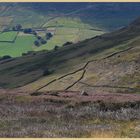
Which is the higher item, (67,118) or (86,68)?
(67,118)

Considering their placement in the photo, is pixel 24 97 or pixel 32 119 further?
pixel 24 97

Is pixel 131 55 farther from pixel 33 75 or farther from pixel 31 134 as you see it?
pixel 31 134

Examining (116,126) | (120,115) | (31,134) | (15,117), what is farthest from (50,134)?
(120,115)

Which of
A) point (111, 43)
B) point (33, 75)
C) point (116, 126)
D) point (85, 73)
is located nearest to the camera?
point (116, 126)

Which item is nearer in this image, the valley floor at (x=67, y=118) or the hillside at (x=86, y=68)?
the valley floor at (x=67, y=118)

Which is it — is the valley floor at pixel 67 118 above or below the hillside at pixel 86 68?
above
